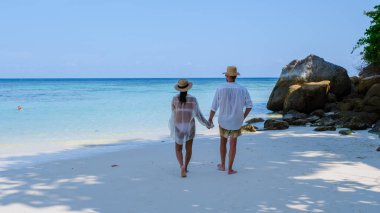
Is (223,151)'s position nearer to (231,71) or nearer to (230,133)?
(230,133)

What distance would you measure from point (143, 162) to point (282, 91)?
48.5ft

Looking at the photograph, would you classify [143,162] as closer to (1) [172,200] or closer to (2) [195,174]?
(2) [195,174]

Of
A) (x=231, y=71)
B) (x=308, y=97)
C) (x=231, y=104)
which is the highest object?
(x=231, y=71)

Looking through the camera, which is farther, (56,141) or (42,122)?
(42,122)

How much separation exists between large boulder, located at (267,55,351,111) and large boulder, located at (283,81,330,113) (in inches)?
60.3

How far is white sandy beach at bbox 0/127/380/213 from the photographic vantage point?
5.34 m

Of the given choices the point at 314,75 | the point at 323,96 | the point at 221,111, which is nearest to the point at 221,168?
the point at 221,111

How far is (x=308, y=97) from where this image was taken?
18609 mm

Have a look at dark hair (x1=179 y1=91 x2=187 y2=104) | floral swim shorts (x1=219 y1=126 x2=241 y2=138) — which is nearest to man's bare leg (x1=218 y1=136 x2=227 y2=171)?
floral swim shorts (x1=219 y1=126 x2=241 y2=138)

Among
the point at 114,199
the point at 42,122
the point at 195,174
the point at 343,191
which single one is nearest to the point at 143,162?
the point at 195,174

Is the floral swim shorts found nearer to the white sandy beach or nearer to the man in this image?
the man

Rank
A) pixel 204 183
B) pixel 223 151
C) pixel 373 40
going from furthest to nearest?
1. pixel 373 40
2. pixel 223 151
3. pixel 204 183

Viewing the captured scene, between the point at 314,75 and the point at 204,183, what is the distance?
15728 mm

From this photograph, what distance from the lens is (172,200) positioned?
18.3 feet
